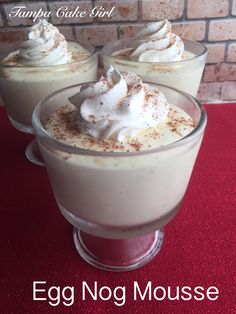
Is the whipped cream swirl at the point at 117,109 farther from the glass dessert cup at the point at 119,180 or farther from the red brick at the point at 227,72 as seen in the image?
the red brick at the point at 227,72

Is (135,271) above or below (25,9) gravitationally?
below

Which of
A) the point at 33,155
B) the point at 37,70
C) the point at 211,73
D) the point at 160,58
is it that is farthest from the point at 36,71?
the point at 211,73

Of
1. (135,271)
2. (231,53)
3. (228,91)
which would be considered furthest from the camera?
(228,91)

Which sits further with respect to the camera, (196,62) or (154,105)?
(196,62)

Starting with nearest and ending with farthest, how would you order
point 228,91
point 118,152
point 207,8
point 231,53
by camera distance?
point 118,152 → point 207,8 → point 231,53 → point 228,91

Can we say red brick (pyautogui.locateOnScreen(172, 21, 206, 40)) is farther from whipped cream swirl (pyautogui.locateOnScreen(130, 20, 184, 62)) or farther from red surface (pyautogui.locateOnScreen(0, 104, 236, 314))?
red surface (pyautogui.locateOnScreen(0, 104, 236, 314))

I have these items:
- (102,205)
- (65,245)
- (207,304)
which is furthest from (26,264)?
(207,304)

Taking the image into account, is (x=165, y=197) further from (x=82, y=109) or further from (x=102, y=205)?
(x=82, y=109)

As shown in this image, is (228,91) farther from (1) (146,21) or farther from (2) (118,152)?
(2) (118,152)
